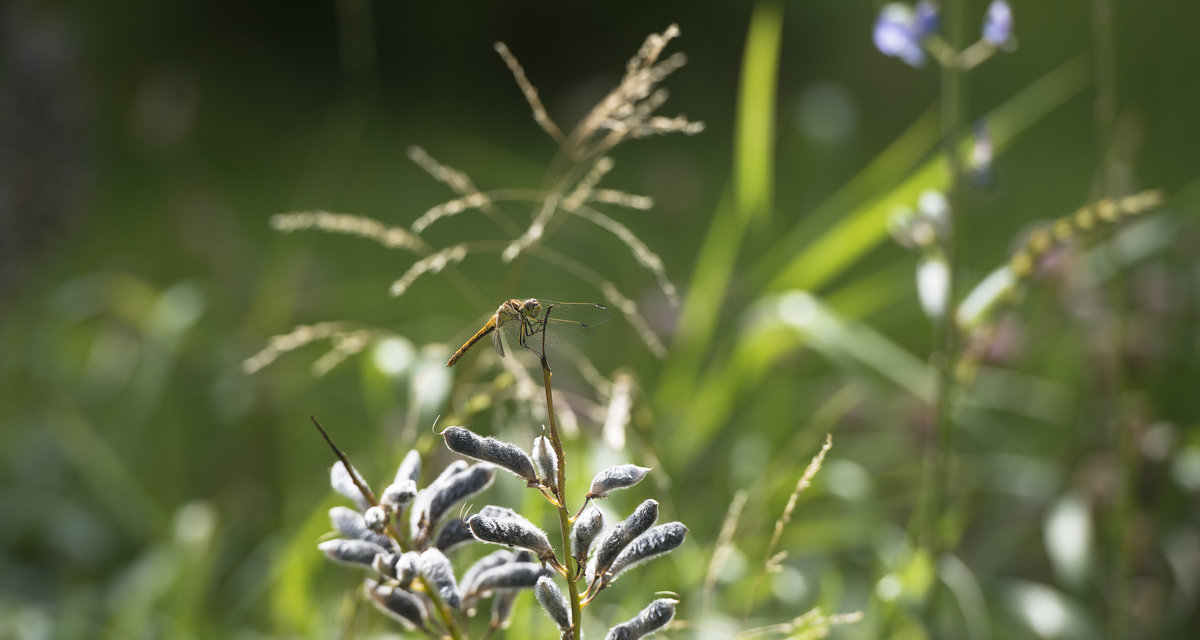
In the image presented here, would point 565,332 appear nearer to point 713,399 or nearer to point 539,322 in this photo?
point 539,322

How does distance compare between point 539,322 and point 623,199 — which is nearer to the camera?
point 539,322

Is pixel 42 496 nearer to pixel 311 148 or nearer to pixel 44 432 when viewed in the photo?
pixel 44 432

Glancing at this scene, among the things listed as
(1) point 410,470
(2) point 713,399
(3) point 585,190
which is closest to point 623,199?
(3) point 585,190

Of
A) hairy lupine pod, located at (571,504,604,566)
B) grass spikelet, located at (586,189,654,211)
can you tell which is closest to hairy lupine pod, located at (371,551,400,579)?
hairy lupine pod, located at (571,504,604,566)

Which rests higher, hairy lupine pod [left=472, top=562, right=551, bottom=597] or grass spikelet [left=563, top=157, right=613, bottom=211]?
grass spikelet [left=563, top=157, right=613, bottom=211]

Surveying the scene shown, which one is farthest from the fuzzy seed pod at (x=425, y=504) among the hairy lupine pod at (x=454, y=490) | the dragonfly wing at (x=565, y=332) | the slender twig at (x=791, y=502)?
the slender twig at (x=791, y=502)

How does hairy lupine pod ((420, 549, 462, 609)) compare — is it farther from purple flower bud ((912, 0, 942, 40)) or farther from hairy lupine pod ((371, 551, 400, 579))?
purple flower bud ((912, 0, 942, 40))
